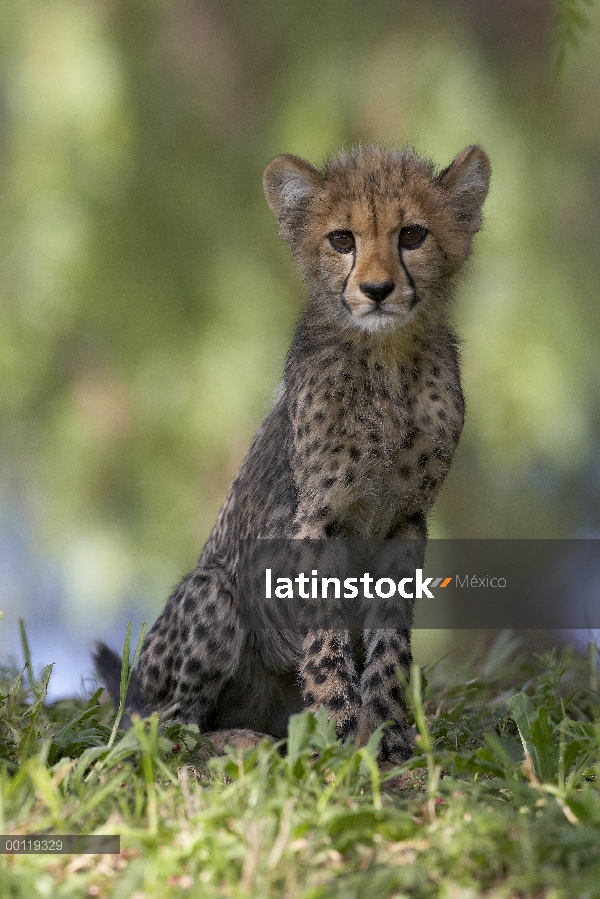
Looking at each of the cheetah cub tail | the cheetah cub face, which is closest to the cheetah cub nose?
the cheetah cub face

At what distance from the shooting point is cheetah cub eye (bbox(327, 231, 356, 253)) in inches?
148

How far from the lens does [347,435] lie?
150 inches

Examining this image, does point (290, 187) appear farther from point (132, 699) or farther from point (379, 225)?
point (132, 699)

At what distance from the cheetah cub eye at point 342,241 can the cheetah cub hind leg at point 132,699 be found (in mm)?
1656

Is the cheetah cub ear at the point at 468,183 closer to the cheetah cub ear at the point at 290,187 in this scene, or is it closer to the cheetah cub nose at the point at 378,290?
the cheetah cub ear at the point at 290,187

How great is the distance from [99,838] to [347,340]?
211 centimetres

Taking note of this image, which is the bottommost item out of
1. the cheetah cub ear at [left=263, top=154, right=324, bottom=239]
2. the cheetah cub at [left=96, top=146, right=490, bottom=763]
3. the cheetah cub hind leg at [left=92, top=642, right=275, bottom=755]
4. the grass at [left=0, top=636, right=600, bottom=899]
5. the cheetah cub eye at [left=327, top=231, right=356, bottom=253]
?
the grass at [left=0, top=636, right=600, bottom=899]

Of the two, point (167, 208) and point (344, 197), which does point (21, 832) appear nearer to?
point (344, 197)

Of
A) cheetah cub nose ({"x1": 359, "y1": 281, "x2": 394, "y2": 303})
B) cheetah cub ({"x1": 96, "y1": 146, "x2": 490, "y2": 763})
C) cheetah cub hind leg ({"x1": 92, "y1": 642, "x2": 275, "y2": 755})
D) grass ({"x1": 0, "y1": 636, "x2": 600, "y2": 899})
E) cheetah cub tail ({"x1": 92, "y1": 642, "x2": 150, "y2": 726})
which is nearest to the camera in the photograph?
grass ({"x1": 0, "y1": 636, "x2": 600, "y2": 899})

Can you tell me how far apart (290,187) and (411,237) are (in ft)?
1.72

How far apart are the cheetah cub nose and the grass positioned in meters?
1.30

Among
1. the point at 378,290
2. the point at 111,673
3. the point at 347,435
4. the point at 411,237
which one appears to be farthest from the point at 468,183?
the point at 111,673

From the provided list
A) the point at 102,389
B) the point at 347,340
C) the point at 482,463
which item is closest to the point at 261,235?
the point at 102,389

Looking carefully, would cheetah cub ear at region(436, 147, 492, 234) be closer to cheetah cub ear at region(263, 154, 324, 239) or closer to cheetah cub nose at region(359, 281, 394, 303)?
cheetah cub ear at region(263, 154, 324, 239)
